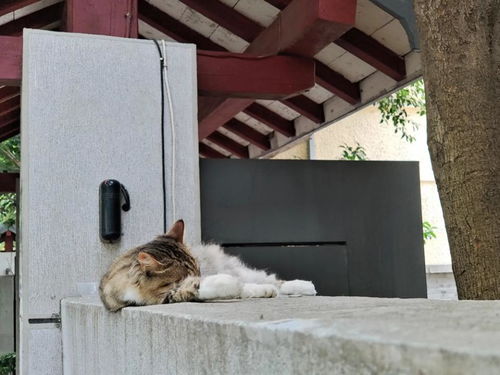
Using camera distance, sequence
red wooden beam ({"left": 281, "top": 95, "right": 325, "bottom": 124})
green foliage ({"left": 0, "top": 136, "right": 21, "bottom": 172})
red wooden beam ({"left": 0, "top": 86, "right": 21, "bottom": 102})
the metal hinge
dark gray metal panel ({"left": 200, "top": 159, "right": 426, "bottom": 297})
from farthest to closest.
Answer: green foliage ({"left": 0, "top": 136, "right": 21, "bottom": 172}) → red wooden beam ({"left": 0, "top": 86, "right": 21, "bottom": 102}) → red wooden beam ({"left": 281, "top": 95, "right": 325, "bottom": 124}) → dark gray metal panel ({"left": 200, "top": 159, "right": 426, "bottom": 297}) → the metal hinge

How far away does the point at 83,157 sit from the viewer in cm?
342

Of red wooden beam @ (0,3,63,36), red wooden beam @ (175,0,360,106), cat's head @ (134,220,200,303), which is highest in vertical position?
red wooden beam @ (0,3,63,36)

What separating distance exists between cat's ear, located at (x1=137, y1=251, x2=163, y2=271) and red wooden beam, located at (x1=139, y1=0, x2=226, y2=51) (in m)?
3.81

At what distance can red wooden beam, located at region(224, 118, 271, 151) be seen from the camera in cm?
782

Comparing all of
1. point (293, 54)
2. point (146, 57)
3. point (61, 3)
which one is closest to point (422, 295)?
point (293, 54)

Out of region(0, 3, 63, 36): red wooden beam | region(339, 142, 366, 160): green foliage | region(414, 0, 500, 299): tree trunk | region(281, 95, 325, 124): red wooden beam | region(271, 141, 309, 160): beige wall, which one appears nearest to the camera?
region(414, 0, 500, 299): tree trunk

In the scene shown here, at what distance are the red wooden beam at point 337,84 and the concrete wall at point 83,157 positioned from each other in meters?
2.00

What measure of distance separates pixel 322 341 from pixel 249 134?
707 cm

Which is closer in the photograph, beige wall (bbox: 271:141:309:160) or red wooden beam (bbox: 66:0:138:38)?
red wooden beam (bbox: 66:0:138:38)

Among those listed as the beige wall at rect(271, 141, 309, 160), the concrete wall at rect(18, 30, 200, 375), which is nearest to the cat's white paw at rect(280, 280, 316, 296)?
the concrete wall at rect(18, 30, 200, 375)

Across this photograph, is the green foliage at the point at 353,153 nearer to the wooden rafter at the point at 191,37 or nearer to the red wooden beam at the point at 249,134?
the red wooden beam at the point at 249,134

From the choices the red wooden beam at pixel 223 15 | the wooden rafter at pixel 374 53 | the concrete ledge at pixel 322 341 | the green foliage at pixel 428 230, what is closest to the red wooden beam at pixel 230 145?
the green foliage at pixel 428 230

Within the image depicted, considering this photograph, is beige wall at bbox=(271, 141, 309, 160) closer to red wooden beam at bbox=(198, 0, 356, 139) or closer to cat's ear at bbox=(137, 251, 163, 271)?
red wooden beam at bbox=(198, 0, 356, 139)

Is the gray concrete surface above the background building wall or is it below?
below
